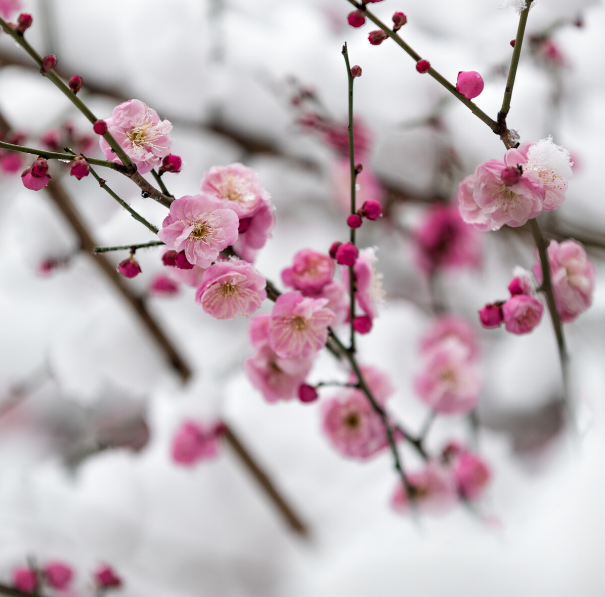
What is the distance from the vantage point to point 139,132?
0.79 ft

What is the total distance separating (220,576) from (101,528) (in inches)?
7.5

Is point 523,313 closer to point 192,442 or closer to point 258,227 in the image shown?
point 258,227

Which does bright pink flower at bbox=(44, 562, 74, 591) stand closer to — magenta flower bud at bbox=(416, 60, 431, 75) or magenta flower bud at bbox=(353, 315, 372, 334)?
magenta flower bud at bbox=(353, 315, 372, 334)

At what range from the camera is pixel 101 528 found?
73cm

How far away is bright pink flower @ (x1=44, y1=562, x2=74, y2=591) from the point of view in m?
0.51

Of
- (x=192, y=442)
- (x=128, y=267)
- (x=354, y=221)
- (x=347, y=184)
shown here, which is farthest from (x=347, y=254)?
(x=347, y=184)

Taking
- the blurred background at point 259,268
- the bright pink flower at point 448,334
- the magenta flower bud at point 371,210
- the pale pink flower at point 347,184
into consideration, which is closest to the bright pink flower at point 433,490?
the blurred background at point 259,268

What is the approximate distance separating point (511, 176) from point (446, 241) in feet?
1.85

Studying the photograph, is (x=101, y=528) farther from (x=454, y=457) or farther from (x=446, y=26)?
(x=446, y=26)

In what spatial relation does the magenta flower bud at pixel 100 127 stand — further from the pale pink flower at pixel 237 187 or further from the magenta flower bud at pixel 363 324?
the magenta flower bud at pixel 363 324

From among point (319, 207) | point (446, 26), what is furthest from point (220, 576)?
point (446, 26)

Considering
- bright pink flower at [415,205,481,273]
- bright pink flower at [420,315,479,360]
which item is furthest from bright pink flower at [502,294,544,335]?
bright pink flower at [415,205,481,273]

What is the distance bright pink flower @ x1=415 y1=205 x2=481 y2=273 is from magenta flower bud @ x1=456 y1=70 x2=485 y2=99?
1.69ft

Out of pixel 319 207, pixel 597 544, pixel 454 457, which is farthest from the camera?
pixel 319 207
